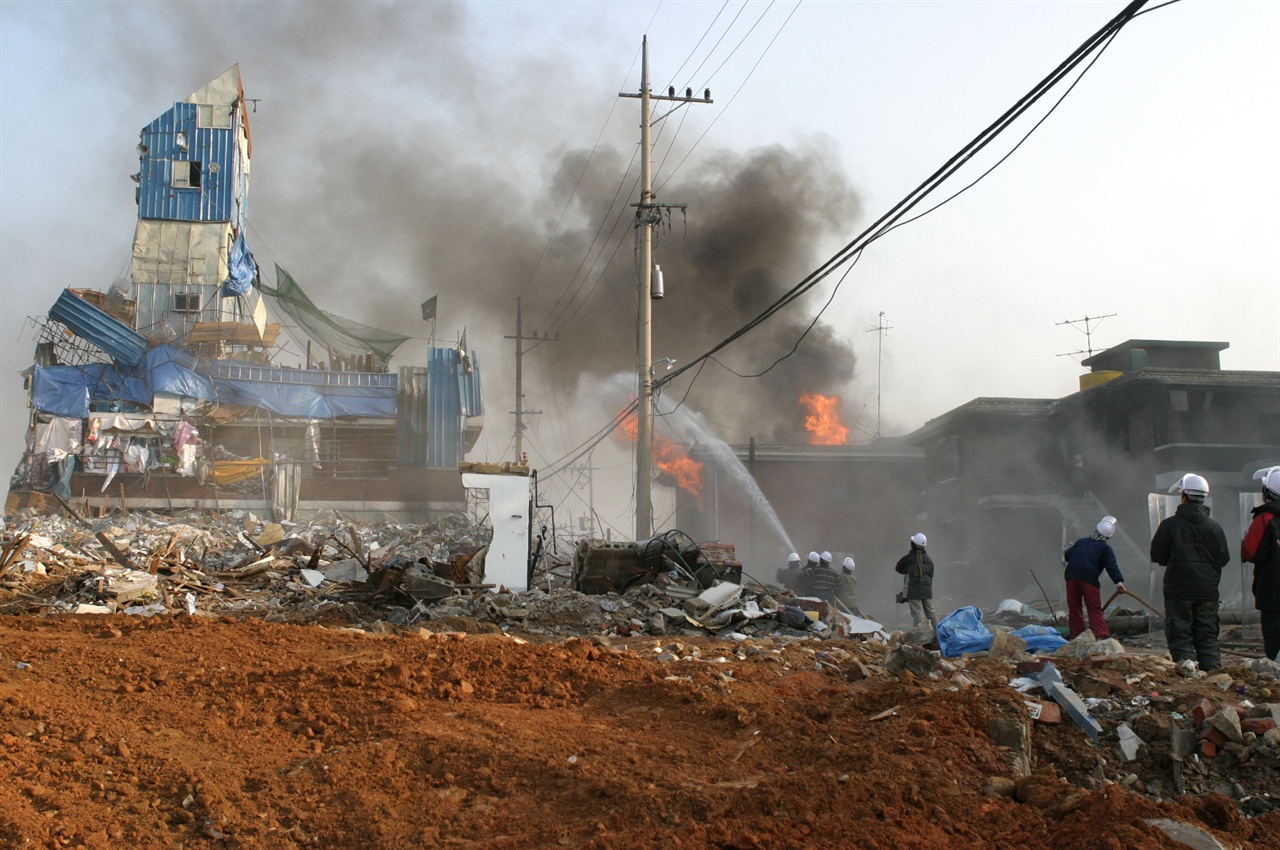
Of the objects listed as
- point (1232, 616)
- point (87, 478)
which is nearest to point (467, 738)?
point (1232, 616)

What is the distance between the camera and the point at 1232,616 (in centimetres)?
1389

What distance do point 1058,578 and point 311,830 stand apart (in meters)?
24.3

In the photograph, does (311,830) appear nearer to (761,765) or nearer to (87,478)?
(761,765)

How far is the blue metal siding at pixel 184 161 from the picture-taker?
3822cm

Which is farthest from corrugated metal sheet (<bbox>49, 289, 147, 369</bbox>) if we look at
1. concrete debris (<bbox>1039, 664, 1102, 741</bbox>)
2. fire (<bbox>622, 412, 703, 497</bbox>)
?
concrete debris (<bbox>1039, 664, 1102, 741</bbox>)

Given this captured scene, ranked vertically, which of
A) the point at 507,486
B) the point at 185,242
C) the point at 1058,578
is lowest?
the point at 1058,578

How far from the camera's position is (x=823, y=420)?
126ft

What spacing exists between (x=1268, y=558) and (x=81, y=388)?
36.8 meters

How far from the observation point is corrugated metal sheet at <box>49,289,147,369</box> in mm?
34969

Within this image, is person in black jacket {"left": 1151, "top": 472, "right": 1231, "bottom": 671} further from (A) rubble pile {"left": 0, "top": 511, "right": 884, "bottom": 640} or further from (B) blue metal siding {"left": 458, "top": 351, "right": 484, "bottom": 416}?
(B) blue metal siding {"left": 458, "top": 351, "right": 484, "bottom": 416}

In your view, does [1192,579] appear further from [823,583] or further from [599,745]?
[823,583]

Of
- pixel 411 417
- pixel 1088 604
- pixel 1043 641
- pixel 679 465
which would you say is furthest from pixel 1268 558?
pixel 411 417

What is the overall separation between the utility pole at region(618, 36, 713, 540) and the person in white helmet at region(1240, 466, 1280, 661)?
11286 millimetres

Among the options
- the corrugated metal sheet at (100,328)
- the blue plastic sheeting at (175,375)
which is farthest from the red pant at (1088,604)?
the corrugated metal sheet at (100,328)
